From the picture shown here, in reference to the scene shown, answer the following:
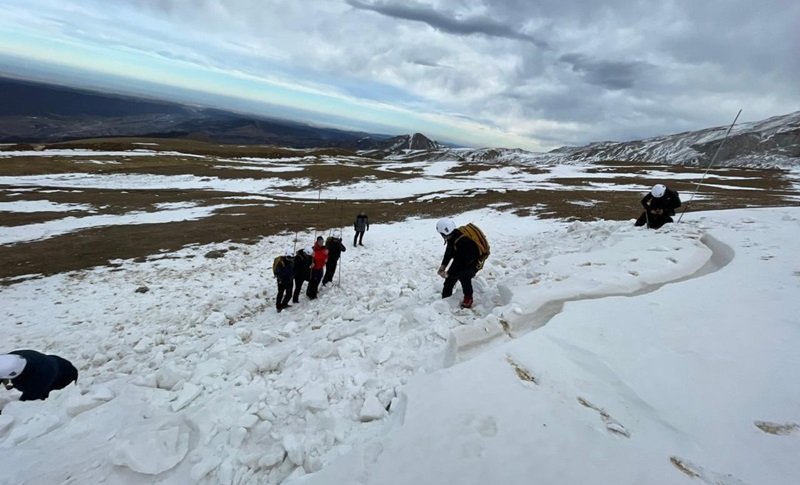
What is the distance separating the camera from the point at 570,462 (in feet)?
12.3

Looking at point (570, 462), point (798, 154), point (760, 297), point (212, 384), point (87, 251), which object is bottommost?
point (87, 251)

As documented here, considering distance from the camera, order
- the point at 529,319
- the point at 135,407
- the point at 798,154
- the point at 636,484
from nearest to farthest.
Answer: the point at 636,484 < the point at 135,407 < the point at 529,319 < the point at 798,154

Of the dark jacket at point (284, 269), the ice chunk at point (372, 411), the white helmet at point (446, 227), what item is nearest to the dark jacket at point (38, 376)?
the ice chunk at point (372, 411)

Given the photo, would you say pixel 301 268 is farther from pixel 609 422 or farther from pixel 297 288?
pixel 609 422

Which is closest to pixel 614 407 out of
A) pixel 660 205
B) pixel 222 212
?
pixel 660 205

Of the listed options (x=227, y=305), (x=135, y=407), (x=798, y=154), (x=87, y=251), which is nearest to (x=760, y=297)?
(x=135, y=407)

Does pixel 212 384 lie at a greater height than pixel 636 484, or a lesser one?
lesser

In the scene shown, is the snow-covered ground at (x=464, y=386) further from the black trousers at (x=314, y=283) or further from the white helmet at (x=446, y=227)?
the white helmet at (x=446, y=227)

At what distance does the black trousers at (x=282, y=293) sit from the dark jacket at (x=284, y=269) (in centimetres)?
11

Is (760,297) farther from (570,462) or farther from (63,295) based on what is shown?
(63,295)

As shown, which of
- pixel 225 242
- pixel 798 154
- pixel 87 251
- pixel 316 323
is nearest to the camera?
pixel 316 323

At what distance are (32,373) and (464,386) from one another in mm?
6162

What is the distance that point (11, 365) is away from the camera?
5129 millimetres

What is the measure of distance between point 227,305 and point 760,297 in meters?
13.4
